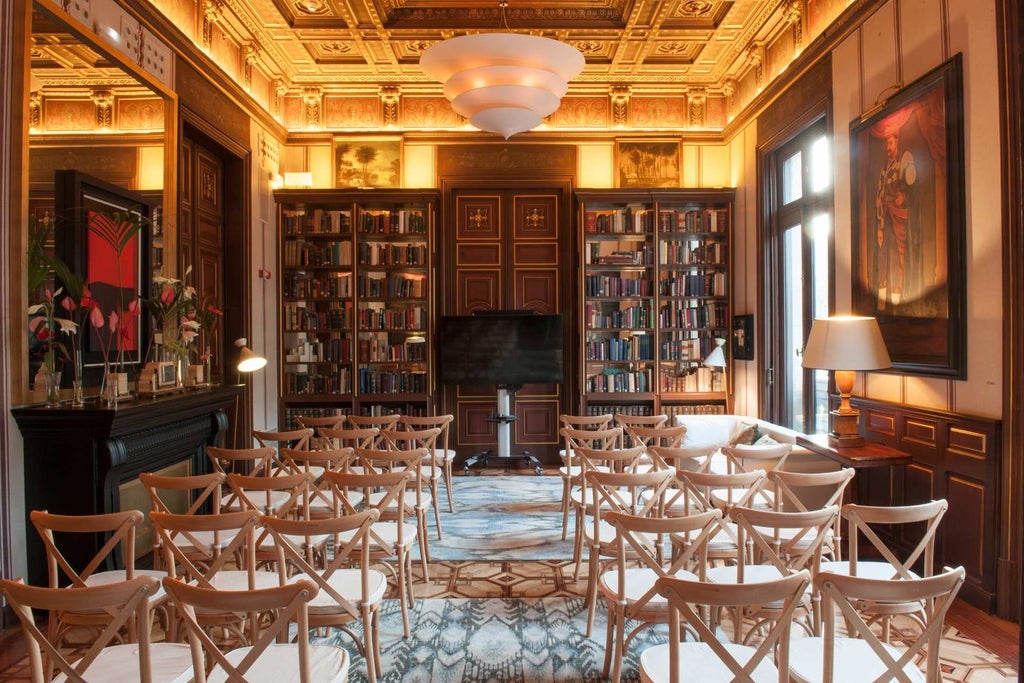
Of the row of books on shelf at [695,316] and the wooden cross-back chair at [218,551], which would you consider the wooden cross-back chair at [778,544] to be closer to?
the wooden cross-back chair at [218,551]

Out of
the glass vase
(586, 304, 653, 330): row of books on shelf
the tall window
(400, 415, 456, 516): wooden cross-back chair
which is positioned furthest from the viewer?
(586, 304, 653, 330): row of books on shelf

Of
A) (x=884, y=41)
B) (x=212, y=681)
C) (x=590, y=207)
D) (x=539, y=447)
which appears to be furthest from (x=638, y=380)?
(x=212, y=681)

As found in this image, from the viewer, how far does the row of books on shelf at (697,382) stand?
7595 millimetres

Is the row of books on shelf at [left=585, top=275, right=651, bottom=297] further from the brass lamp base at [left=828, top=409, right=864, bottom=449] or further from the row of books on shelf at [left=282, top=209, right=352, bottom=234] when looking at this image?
the brass lamp base at [left=828, top=409, right=864, bottom=449]

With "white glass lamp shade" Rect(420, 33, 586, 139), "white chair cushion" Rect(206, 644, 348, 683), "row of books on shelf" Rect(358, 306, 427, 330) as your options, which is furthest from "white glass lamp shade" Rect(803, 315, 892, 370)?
"row of books on shelf" Rect(358, 306, 427, 330)

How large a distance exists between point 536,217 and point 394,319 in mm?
2212

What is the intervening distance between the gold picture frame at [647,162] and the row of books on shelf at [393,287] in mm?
2843

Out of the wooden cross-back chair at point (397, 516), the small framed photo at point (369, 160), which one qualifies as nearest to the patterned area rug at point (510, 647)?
the wooden cross-back chair at point (397, 516)

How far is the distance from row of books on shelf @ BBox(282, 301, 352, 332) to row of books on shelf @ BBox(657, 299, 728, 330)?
154 inches

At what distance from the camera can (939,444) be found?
12.5 feet

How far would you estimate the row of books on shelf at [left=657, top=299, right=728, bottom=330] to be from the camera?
756 cm

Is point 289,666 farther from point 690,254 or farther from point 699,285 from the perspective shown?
point 690,254

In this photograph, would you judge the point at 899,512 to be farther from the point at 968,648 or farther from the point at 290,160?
the point at 290,160

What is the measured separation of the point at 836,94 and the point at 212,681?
5796mm
